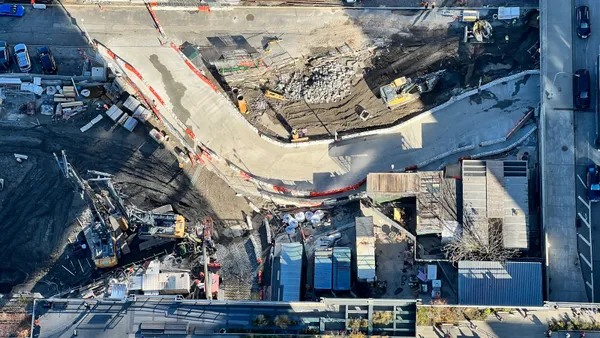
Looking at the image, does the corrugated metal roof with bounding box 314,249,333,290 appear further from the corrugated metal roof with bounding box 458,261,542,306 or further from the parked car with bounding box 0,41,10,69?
the parked car with bounding box 0,41,10,69

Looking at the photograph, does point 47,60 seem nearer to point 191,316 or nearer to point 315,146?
point 315,146

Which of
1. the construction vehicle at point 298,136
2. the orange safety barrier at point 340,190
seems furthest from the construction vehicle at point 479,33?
the construction vehicle at point 298,136

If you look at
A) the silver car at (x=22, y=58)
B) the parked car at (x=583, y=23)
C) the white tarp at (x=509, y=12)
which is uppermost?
the white tarp at (x=509, y=12)

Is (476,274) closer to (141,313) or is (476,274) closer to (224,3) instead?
(141,313)

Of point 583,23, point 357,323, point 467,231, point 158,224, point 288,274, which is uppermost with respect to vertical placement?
point 583,23

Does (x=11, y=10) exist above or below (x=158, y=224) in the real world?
above

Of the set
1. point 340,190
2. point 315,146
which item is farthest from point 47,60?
point 340,190

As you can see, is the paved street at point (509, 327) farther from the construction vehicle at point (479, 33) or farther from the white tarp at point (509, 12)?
the white tarp at point (509, 12)
